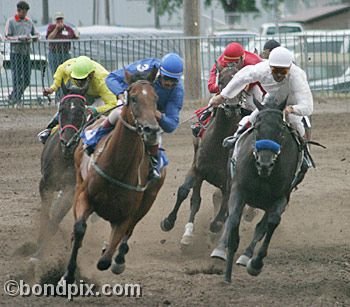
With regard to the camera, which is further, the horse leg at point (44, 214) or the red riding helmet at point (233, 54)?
the red riding helmet at point (233, 54)

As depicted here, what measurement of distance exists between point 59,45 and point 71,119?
357 inches

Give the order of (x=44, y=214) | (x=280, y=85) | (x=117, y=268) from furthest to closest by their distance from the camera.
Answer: (x=44, y=214) < (x=280, y=85) < (x=117, y=268)

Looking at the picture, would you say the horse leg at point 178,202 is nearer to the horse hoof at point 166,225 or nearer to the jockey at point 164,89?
the horse hoof at point 166,225

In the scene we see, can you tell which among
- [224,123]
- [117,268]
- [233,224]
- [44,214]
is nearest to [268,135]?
[233,224]

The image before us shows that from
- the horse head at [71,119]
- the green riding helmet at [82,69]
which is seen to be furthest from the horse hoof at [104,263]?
the green riding helmet at [82,69]

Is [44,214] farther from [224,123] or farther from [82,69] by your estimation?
[224,123]

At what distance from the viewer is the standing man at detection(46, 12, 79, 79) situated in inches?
776

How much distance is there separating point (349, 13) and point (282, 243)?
101ft

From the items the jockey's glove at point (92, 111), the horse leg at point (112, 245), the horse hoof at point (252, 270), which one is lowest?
the horse hoof at point (252, 270)

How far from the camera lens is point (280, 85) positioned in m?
10.8

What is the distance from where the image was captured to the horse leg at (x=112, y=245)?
30.9 ft

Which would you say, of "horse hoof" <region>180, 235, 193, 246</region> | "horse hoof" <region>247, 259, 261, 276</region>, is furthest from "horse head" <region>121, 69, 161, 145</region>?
"horse hoof" <region>180, 235, 193, 246</region>

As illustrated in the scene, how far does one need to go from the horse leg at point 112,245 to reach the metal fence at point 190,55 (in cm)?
954

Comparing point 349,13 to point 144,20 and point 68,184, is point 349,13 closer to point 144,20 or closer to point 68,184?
point 144,20
